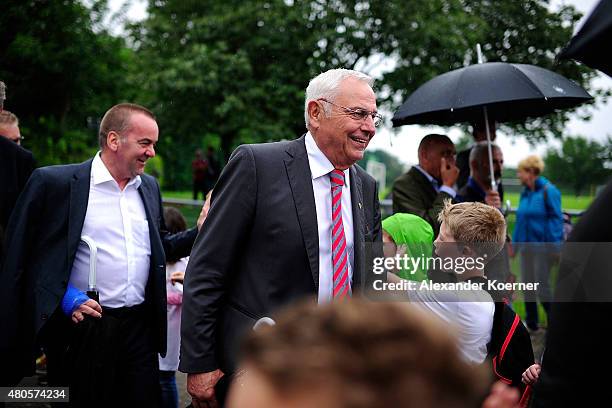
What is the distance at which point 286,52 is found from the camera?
22156 millimetres

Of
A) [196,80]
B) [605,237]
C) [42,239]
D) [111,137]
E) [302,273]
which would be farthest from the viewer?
[196,80]

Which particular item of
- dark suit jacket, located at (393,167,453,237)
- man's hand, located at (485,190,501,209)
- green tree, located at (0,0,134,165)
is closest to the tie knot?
dark suit jacket, located at (393,167,453,237)

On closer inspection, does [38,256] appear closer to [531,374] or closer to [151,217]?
[151,217]

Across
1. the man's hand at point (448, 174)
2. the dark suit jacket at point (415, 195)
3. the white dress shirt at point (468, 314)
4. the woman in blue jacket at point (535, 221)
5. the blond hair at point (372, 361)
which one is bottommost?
the woman in blue jacket at point (535, 221)

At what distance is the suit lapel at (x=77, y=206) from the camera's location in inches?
144

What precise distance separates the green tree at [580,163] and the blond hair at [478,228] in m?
8.46

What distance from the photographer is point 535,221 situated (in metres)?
8.23

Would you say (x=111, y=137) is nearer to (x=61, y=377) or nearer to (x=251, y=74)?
(x=61, y=377)

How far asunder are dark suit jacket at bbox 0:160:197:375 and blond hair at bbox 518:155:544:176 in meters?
6.14

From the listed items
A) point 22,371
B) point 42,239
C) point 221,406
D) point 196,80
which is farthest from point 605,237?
point 196,80

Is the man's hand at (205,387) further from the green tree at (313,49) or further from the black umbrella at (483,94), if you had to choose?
the green tree at (313,49)

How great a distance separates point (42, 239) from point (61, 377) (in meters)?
0.79

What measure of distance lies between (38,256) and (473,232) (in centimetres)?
230

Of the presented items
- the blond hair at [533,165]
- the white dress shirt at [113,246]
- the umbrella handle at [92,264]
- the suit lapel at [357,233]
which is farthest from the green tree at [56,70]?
the suit lapel at [357,233]
